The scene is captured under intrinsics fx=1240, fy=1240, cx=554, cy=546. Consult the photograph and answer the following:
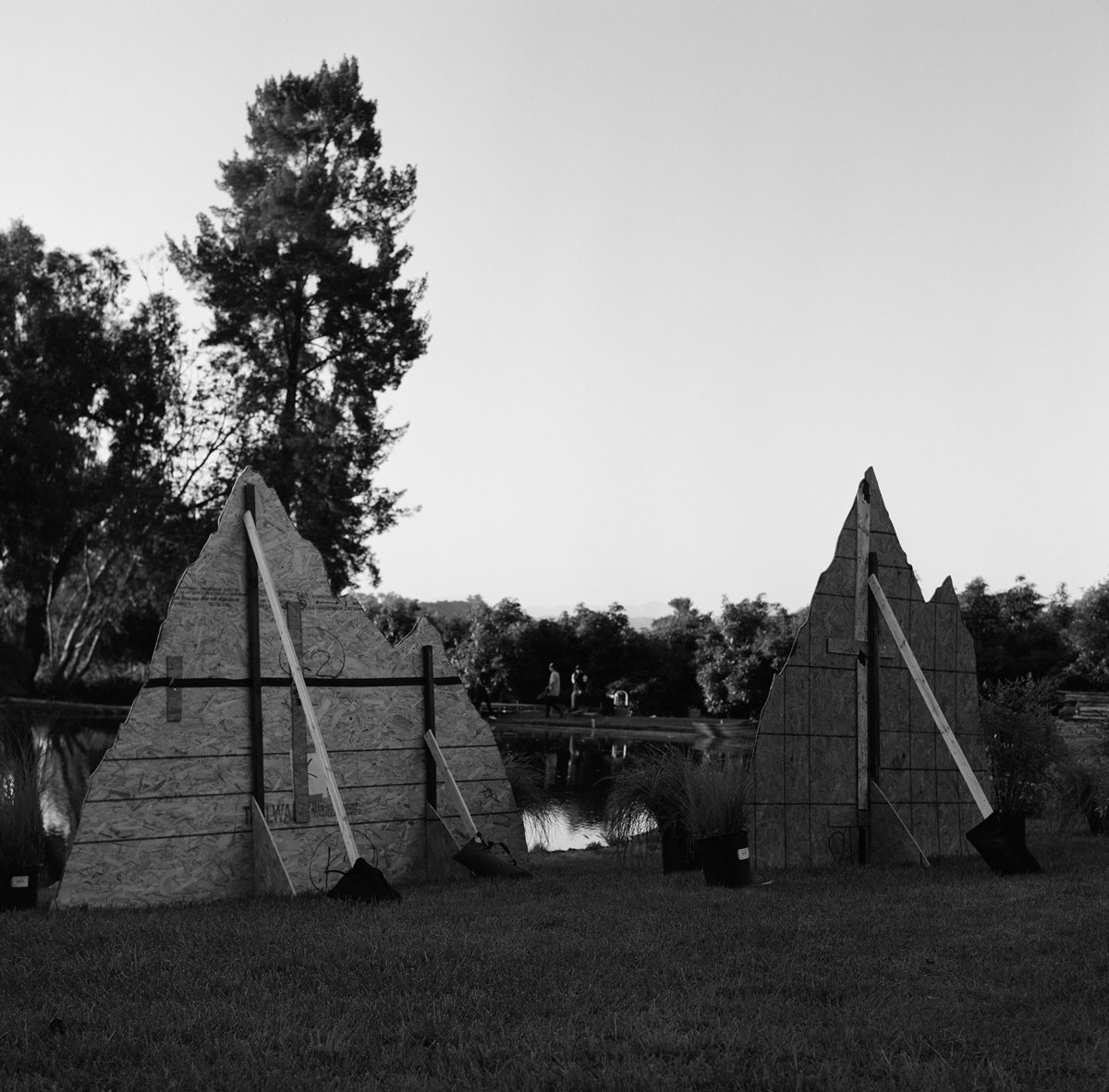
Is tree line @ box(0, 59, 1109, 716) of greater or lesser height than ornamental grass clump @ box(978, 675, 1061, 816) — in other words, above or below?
above

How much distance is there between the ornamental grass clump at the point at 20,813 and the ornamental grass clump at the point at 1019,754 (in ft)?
25.2

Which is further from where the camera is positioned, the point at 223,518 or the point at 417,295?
the point at 417,295

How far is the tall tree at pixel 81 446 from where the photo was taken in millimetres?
29172

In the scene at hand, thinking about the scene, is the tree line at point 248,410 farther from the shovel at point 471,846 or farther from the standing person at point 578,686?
the shovel at point 471,846

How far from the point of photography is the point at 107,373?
31.2 meters

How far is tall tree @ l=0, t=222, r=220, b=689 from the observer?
29.2 m

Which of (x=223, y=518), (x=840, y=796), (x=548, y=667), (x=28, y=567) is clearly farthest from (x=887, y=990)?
(x=548, y=667)

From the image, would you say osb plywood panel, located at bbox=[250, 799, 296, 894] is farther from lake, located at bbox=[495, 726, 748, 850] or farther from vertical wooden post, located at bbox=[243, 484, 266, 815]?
lake, located at bbox=[495, 726, 748, 850]

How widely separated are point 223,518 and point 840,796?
16.6 feet

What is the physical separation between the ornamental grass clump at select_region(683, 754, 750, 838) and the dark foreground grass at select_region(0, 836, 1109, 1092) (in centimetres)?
133

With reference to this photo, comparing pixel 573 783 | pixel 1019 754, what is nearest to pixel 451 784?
pixel 1019 754

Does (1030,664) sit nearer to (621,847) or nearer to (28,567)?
(621,847)

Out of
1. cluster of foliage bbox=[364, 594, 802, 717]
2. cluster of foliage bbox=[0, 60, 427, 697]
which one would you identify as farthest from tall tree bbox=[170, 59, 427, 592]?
cluster of foliage bbox=[364, 594, 802, 717]

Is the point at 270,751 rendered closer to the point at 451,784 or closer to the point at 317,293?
the point at 451,784
